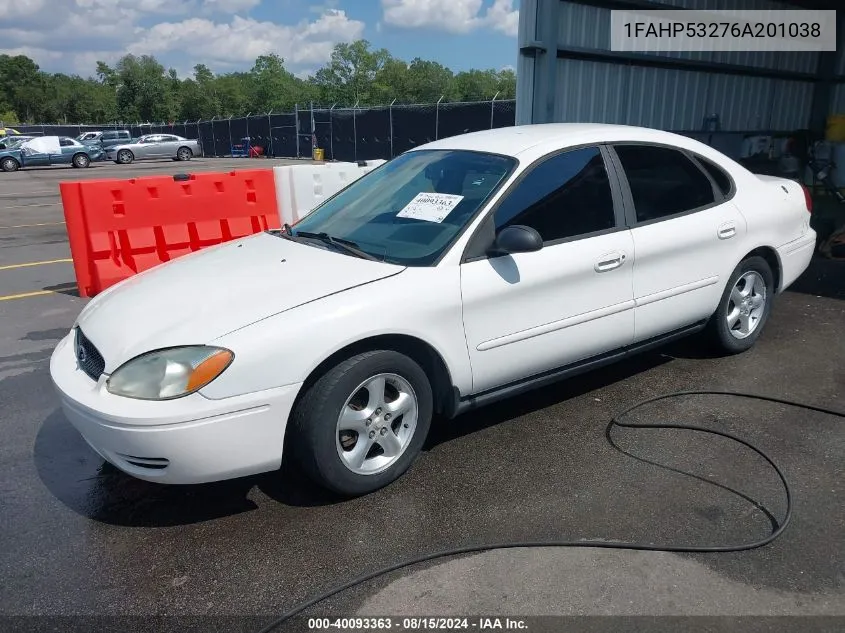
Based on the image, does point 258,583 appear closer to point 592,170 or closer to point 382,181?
point 382,181

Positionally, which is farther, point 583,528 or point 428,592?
point 583,528

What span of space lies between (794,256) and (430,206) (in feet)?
9.90

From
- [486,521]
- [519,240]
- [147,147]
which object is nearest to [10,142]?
[147,147]

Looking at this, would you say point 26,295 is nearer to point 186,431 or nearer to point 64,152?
point 186,431

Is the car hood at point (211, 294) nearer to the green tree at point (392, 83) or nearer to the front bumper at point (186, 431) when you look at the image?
the front bumper at point (186, 431)

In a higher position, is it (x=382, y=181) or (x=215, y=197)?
(x=382, y=181)

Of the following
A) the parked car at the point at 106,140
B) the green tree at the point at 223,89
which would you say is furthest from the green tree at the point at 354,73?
the parked car at the point at 106,140

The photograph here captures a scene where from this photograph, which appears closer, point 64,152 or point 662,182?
point 662,182

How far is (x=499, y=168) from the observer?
364 cm

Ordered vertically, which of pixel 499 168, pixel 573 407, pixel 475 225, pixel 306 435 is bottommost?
pixel 573 407

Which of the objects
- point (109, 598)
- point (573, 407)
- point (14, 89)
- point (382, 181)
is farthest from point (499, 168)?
point (14, 89)

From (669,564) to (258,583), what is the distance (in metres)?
1.57

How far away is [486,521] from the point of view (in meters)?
2.93

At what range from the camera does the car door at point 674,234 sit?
156 inches
